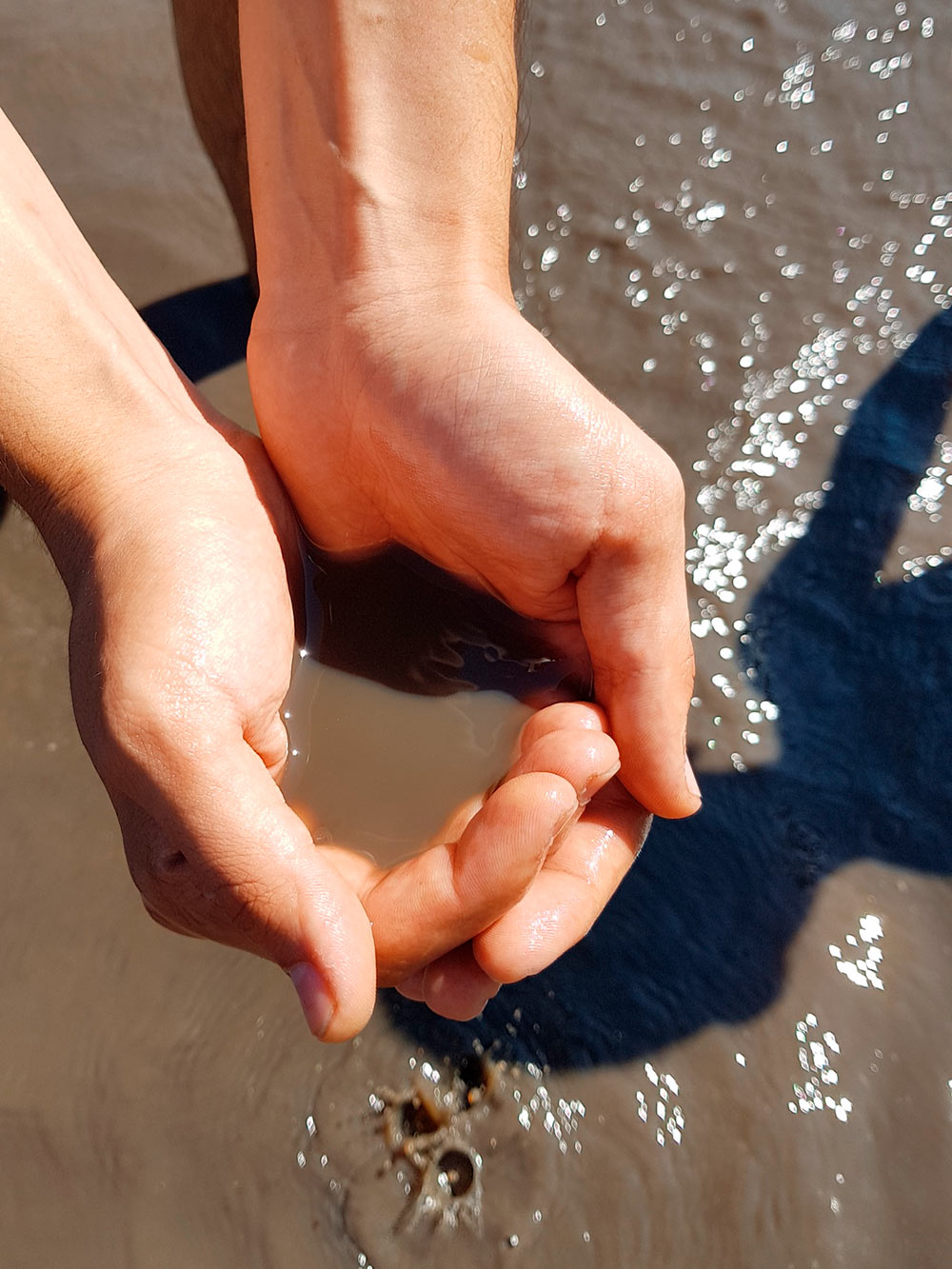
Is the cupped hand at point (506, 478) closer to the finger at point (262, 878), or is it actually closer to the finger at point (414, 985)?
the finger at point (414, 985)

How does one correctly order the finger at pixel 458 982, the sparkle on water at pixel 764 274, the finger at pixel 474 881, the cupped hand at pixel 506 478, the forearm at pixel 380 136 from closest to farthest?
the finger at pixel 474 881
the finger at pixel 458 982
the cupped hand at pixel 506 478
the forearm at pixel 380 136
the sparkle on water at pixel 764 274

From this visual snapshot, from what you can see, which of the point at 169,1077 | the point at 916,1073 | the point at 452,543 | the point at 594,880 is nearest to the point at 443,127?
the point at 452,543

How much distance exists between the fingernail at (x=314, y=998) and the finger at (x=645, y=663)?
58cm

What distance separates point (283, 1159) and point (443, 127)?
1.73 m

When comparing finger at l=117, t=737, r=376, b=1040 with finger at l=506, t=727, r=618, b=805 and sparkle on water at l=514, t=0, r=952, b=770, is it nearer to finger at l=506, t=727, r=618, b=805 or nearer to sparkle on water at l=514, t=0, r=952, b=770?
finger at l=506, t=727, r=618, b=805

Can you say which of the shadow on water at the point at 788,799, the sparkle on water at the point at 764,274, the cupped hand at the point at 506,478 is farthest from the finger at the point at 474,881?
the sparkle on water at the point at 764,274

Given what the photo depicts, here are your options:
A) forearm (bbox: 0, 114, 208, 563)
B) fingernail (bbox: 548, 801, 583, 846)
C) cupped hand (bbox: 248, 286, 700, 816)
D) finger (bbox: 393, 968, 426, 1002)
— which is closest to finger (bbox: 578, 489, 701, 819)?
cupped hand (bbox: 248, 286, 700, 816)

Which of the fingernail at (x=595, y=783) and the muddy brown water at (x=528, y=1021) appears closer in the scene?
the fingernail at (x=595, y=783)

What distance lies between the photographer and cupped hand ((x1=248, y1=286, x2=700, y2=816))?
1483 mm

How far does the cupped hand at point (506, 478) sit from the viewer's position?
1483mm

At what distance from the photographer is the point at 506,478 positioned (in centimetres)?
153

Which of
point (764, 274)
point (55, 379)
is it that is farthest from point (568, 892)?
point (764, 274)

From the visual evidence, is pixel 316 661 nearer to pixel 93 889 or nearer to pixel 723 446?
pixel 93 889

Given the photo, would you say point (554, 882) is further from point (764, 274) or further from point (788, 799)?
point (764, 274)
